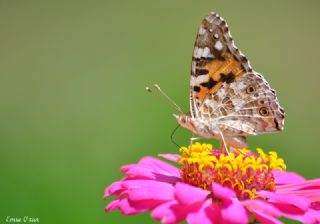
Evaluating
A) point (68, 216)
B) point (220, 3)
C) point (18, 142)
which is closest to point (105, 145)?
point (18, 142)

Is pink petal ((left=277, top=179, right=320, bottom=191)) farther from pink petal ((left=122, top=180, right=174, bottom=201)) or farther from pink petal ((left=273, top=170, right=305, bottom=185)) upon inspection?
pink petal ((left=122, top=180, right=174, bottom=201))

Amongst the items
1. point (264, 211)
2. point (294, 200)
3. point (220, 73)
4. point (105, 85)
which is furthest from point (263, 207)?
point (105, 85)

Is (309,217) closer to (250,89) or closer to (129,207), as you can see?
(129,207)

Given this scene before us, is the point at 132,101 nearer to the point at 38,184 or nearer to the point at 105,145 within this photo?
the point at 105,145

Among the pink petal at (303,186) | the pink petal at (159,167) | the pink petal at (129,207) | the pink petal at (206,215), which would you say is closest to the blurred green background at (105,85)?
the pink petal at (159,167)

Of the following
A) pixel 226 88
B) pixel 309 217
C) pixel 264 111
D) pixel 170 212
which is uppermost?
pixel 226 88

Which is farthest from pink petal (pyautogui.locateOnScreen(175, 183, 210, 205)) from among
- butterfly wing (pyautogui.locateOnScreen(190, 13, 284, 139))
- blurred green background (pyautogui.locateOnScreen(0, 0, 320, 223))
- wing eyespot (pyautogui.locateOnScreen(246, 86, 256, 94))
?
blurred green background (pyautogui.locateOnScreen(0, 0, 320, 223))
